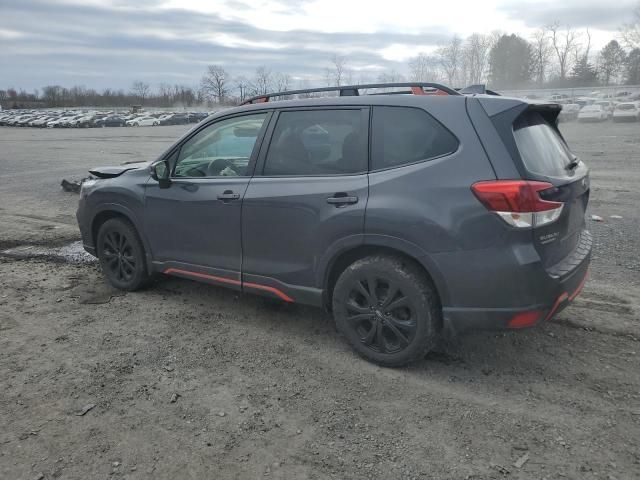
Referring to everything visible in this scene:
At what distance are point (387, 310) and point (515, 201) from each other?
1090mm

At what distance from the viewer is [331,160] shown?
3.70 meters

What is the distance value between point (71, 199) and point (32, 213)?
135 cm

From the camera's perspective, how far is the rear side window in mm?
3279

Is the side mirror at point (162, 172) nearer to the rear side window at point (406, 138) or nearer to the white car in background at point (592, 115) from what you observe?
the rear side window at point (406, 138)

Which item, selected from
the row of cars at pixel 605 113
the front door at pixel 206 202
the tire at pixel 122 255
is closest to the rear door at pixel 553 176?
the front door at pixel 206 202

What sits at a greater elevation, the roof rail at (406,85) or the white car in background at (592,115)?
the white car in background at (592,115)

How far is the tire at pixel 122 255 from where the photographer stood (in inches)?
195

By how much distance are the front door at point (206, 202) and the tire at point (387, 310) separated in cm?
106

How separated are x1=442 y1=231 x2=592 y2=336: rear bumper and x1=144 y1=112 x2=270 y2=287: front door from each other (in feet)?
5.93

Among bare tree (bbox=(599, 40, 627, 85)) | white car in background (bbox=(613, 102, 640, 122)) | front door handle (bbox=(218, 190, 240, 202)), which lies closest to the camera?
front door handle (bbox=(218, 190, 240, 202))

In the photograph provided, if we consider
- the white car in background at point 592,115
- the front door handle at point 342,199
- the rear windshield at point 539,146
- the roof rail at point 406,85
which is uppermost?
the white car in background at point 592,115

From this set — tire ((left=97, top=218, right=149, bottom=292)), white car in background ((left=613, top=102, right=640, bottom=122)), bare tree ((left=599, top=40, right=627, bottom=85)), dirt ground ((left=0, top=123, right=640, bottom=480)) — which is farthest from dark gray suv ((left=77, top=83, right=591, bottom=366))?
bare tree ((left=599, top=40, right=627, bottom=85))

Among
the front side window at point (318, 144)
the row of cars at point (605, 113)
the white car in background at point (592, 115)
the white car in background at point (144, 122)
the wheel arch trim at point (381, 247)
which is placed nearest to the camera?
the wheel arch trim at point (381, 247)

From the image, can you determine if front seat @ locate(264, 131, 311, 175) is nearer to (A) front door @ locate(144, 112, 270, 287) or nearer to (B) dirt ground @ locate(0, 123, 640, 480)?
(A) front door @ locate(144, 112, 270, 287)
